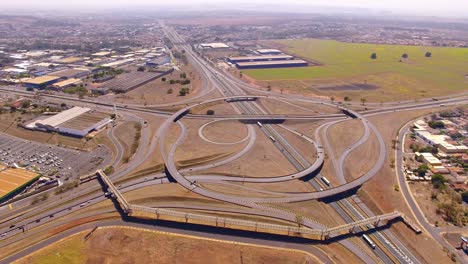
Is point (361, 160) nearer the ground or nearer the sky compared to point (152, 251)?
nearer the sky

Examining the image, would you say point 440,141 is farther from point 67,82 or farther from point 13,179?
point 67,82

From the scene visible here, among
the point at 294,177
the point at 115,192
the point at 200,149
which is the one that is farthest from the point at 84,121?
the point at 294,177

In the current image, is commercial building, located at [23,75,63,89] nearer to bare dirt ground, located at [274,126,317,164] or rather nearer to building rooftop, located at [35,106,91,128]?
building rooftop, located at [35,106,91,128]

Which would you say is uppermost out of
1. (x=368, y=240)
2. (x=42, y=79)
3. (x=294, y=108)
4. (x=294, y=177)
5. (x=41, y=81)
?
(x=42, y=79)

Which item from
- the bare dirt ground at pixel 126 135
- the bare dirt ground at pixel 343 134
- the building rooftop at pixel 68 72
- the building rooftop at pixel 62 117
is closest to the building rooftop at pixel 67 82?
the building rooftop at pixel 68 72

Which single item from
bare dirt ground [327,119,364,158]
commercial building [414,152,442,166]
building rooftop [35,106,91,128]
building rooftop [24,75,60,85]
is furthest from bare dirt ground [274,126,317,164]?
building rooftop [24,75,60,85]

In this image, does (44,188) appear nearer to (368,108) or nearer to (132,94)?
(132,94)
